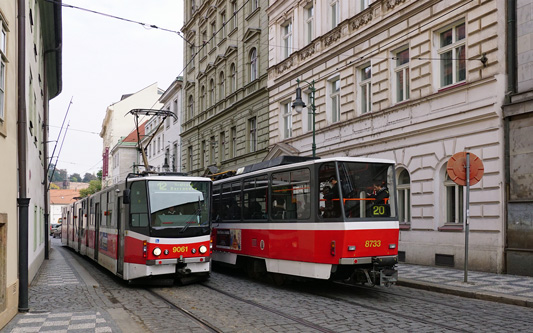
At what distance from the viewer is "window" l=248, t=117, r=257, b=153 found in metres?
29.9

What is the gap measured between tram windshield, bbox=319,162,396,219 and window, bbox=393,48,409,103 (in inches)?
298

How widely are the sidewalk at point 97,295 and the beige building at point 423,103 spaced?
4.45 ft

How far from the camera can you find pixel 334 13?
22469 millimetres

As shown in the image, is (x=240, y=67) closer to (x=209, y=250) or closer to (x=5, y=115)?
(x=209, y=250)

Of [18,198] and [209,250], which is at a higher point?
[18,198]

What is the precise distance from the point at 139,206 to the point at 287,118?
47.1ft

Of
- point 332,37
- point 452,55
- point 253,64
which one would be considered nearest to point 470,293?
point 452,55

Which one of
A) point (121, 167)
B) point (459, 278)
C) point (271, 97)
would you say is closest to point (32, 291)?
→ point (459, 278)

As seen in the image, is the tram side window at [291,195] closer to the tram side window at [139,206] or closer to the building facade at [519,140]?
the tram side window at [139,206]

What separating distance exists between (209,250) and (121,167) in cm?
6347

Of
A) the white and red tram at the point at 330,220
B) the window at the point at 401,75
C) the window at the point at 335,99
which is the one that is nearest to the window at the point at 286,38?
the window at the point at 335,99

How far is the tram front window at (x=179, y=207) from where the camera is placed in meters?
12.7

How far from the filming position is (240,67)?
31.6m

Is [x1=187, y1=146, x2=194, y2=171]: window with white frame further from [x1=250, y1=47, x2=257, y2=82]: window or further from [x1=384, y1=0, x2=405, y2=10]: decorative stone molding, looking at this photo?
[x1=384, y1=0, x2=405, y2=10]: decorative stone molding
